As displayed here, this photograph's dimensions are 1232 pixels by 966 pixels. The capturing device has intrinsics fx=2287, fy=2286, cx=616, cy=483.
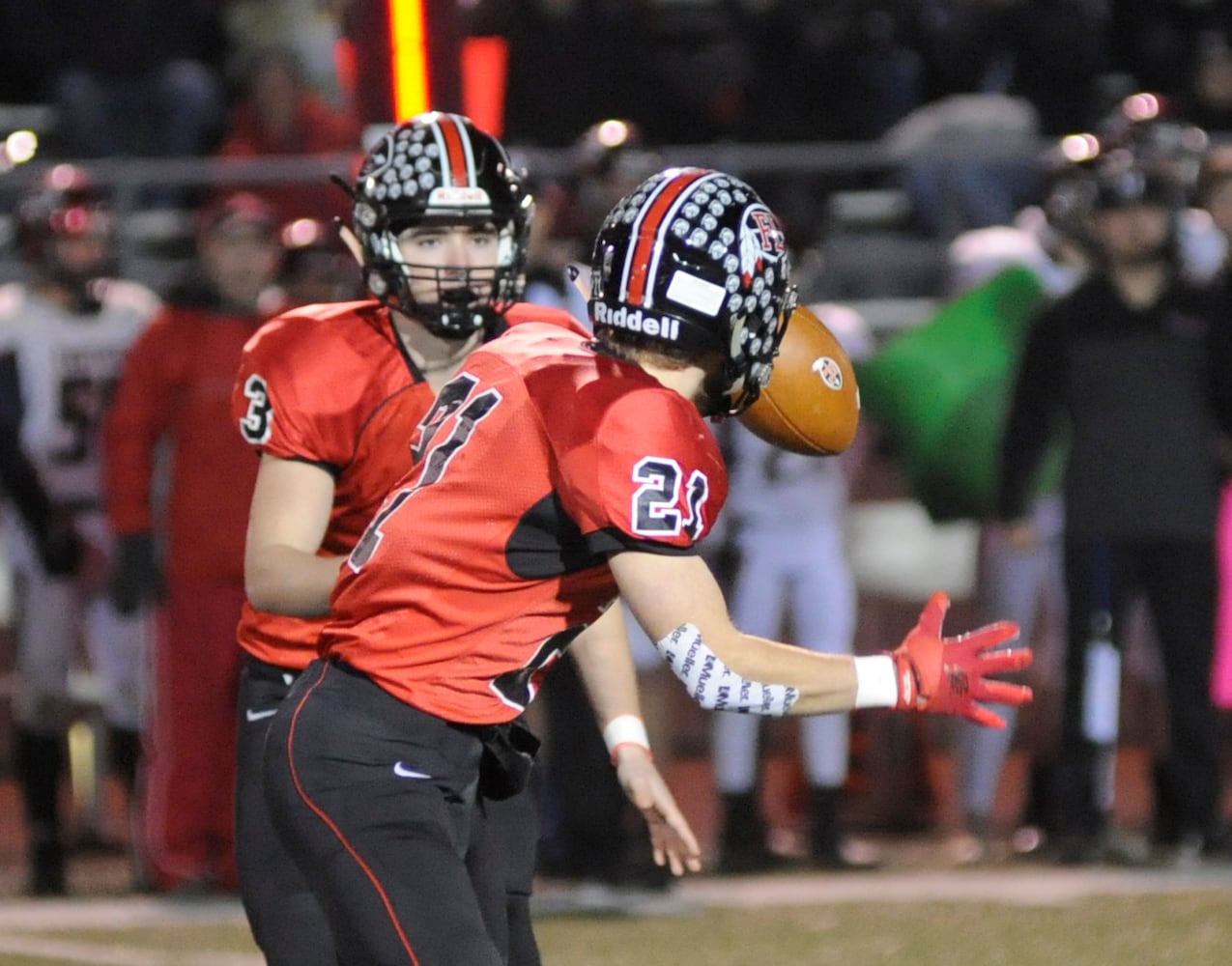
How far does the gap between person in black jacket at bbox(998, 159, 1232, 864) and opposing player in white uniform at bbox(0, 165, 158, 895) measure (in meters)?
3.00

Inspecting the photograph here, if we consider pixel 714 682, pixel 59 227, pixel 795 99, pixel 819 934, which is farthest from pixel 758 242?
pixel 795 99

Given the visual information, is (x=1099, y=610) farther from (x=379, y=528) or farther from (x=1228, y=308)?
(x=379, y=528)

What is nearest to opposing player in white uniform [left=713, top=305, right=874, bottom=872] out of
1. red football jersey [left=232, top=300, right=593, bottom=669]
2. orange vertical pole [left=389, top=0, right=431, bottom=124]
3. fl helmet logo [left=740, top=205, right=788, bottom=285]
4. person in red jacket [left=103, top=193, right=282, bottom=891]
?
person in red jacket [left=103, top=193, right=282, bottom=891]

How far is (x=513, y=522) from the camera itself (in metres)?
3.32

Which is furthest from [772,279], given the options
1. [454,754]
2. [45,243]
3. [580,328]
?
[45,243]

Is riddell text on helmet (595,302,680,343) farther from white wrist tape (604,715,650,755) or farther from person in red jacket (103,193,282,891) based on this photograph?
person in red jacket (103,193,282,891)

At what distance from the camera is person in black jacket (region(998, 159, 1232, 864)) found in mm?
7281

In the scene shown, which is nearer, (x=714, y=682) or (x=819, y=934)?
(x=714, y=682)

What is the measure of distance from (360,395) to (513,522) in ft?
2.69

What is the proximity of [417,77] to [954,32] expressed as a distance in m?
6.02

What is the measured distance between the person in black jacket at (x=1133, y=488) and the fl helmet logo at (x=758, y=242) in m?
4.05

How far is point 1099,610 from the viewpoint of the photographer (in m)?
7.32

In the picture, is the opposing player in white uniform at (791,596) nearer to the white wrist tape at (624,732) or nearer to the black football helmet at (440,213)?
the black football helmet at (440,213)

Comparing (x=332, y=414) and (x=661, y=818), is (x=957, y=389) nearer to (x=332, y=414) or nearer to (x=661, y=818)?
(x=332, y=414)
